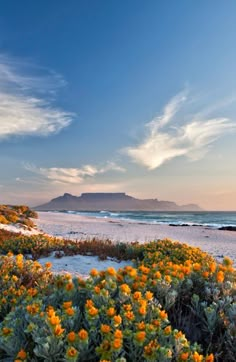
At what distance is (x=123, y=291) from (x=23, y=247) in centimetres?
667

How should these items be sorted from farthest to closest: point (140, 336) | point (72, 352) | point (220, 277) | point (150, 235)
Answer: point (150, 235)
point (220, 277)
point (140, 336)
point (72, 352)

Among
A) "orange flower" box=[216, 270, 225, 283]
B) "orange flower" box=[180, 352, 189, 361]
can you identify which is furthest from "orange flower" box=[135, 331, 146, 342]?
"orange flower" box=[216, 270, 225, 283]

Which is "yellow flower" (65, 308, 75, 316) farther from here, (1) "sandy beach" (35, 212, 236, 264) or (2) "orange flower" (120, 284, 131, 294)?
(1) "sandy beach" (35, 212, 236, 264)

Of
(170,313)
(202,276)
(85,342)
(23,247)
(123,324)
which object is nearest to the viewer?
(85,342)

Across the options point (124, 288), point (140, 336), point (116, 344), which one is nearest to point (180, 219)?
point (124, 288)

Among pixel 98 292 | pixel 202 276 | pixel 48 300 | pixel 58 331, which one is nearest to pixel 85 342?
pixel 58 331

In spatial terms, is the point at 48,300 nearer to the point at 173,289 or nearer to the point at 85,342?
the point at 85,342

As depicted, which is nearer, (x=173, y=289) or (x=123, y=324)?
(x=123, y=324)

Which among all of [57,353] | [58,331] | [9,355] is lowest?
[9,355]

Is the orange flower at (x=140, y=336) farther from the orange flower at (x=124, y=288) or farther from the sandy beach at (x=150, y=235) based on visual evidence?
the sandy beach at (x=150, y=235)

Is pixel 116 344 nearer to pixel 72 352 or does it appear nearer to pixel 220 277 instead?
pixel 72 352

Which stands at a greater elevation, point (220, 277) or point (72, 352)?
point (220, 277)

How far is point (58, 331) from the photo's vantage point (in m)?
2.78

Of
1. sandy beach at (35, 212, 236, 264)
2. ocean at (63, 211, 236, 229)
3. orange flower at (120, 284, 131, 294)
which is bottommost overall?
sandy beach at (35, 212, 236, 264)
